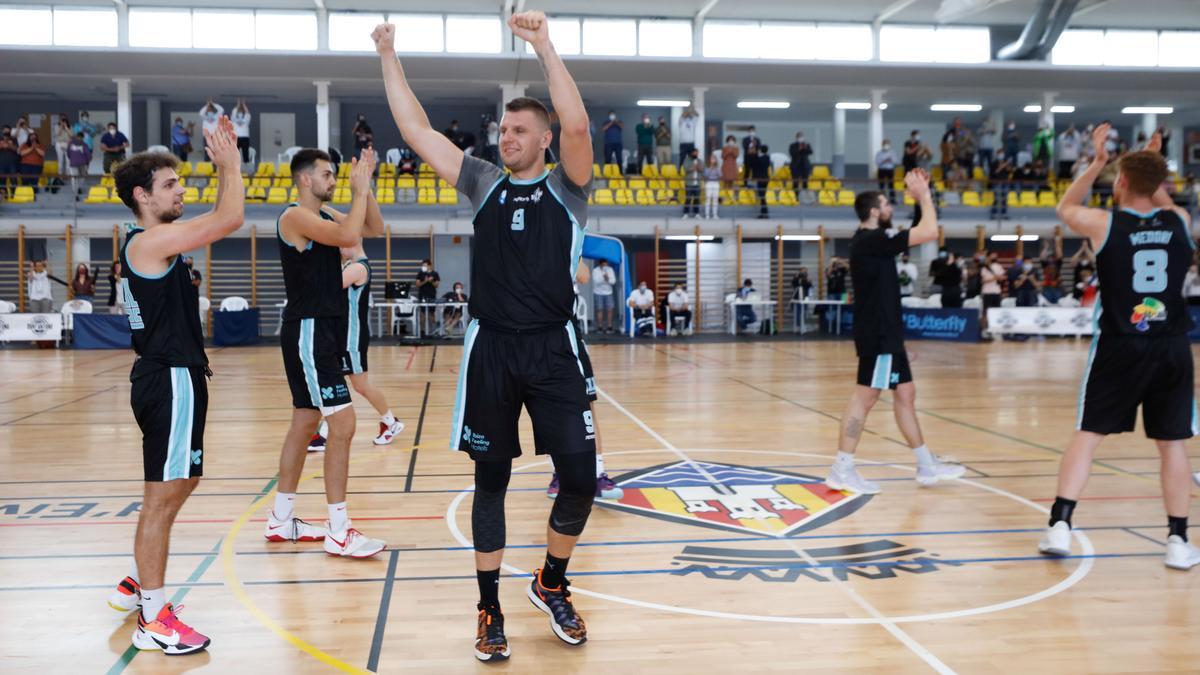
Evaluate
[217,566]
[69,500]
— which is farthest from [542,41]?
[69,500]

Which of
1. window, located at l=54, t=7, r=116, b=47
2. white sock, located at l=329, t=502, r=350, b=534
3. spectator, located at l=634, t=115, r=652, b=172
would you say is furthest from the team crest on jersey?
window, located at l=54, t=7, r=116, b=47

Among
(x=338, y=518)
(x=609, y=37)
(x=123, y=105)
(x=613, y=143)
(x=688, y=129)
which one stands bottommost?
(x=338, y=518)

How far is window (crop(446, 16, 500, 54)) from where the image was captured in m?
25.5

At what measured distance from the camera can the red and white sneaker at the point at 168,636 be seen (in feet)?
12.0

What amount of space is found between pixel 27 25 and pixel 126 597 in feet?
83.4

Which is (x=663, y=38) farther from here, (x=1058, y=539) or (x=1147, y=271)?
(x=1058, y=539)

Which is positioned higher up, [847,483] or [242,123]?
[242,123]

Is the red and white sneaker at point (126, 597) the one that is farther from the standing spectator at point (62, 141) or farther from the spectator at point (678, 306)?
the standing spectator at point (62, 141)

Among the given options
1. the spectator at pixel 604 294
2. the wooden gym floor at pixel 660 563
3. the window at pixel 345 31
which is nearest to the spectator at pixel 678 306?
the spectator at pixel 604 294

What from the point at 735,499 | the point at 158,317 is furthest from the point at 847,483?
the point at 158,317

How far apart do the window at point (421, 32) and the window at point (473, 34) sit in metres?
0.24

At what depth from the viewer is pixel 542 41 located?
10.5 feet

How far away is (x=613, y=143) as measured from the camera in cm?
2712

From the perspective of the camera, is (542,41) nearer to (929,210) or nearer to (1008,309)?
(929,210)
